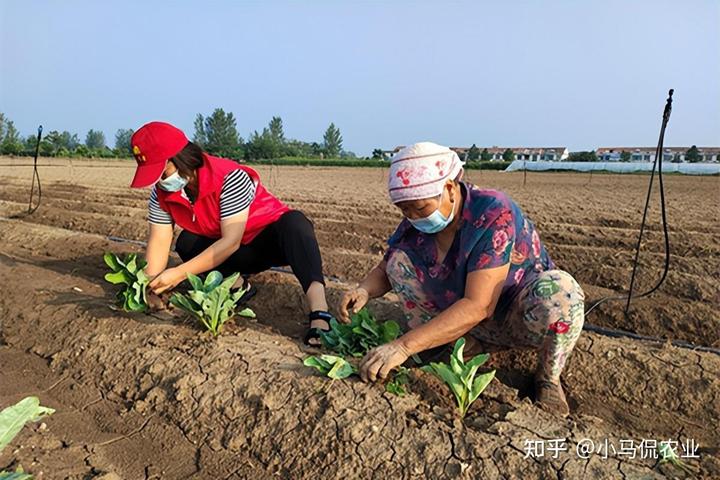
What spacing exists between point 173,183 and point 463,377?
187 cm

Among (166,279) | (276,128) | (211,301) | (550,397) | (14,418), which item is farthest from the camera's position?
(276,128)

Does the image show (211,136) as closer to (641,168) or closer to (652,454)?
(641,168)

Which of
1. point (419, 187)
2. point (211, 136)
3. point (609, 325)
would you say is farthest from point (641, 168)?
point (211, 136)

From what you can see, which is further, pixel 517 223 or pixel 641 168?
pixel 641 168

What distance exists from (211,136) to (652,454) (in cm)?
8371

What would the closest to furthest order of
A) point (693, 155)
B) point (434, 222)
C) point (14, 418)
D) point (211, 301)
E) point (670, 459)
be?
1. point (14, 418)
2. point (670, 459)
3. point (434, 222)
4. point (211, 301)
5. point (693, 155)

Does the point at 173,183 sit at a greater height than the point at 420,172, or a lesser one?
lesser

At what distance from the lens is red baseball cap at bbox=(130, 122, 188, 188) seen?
2699mm

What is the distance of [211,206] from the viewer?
9.91ft

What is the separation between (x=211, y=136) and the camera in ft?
263

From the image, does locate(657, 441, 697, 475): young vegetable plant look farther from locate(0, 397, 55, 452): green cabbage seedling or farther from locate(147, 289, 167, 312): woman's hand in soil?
locate(147, 289, 167, 312): woman's hand in soil

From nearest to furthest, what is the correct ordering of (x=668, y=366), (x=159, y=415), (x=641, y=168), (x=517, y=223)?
(x=517, y=223), (x=159, y=415), (x=668, y=366), (x=641, y=168)

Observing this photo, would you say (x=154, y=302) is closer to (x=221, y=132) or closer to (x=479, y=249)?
(x=479, y=249)

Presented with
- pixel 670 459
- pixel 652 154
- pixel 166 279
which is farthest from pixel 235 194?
pixel 652 154
